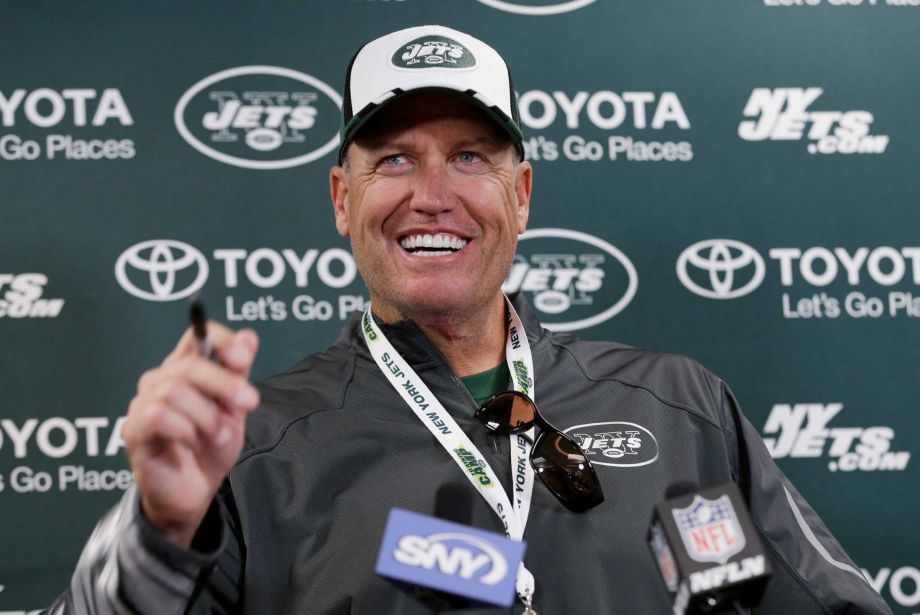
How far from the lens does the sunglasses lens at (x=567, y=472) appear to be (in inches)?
47.2

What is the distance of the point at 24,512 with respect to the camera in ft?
5.95

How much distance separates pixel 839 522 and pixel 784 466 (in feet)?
0.53

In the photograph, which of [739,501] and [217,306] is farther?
[217,306]

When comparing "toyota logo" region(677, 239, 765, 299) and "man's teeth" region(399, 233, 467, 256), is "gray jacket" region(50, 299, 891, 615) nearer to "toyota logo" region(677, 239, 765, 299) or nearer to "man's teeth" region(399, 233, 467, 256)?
"man's teeth" region(399, 233, 467, 256)

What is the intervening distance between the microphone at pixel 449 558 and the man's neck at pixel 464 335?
45 centimetres

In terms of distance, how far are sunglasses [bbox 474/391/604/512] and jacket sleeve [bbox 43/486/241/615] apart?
440 mm

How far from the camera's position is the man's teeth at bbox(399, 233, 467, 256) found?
4.39ft

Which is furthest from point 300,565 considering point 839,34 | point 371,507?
point 839,34

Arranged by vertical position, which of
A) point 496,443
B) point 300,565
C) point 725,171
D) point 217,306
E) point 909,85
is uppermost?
point 909,85

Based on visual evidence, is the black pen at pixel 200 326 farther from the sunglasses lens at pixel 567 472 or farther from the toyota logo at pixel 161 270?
the toyota logo at pixel 161 270

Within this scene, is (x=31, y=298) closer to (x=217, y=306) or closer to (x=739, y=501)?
(x=217, y=306)

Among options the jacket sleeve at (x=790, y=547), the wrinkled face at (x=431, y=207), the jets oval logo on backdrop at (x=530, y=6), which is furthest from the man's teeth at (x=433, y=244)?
the jets oval logo on backdrop at (x=530, y=6)

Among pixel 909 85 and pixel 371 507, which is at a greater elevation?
pixel 909 85

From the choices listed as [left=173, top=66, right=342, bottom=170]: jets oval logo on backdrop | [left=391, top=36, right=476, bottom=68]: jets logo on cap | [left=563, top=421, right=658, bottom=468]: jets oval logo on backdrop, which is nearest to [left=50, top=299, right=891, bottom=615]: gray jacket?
[left=563, top=421, right=658, bottom=468]: jets oval logo on backdrop
